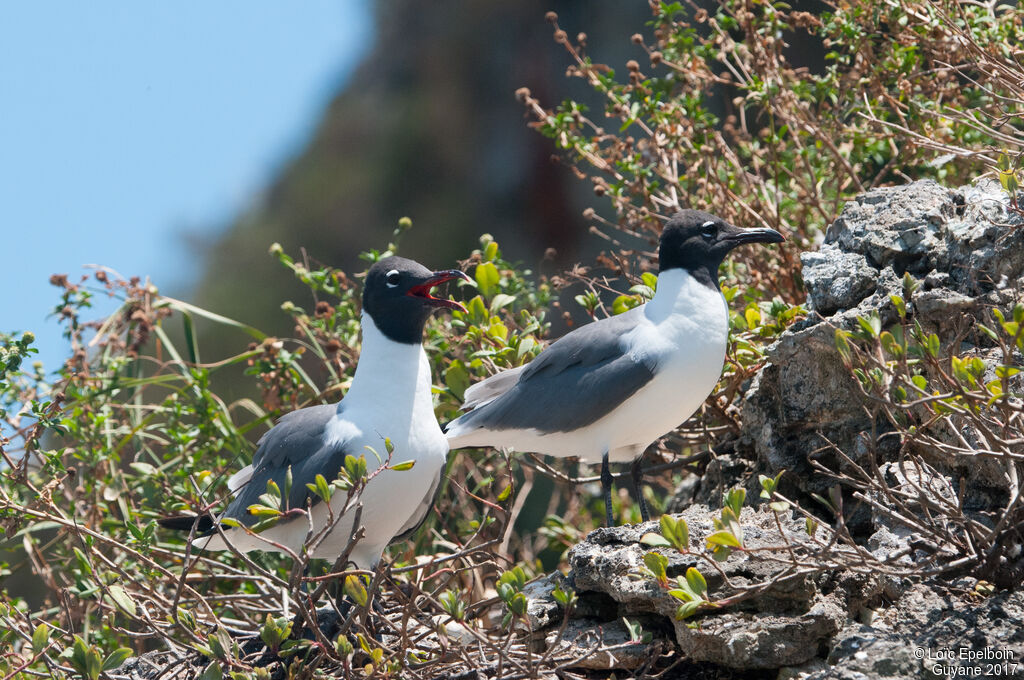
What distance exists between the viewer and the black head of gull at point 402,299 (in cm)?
353

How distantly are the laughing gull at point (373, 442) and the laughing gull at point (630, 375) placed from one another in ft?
1.02

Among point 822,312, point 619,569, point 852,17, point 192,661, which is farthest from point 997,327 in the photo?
point 192,661

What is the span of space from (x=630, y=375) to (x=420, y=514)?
0.87 m

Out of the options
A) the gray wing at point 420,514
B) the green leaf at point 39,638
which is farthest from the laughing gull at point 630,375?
the green leaf at point 39,638

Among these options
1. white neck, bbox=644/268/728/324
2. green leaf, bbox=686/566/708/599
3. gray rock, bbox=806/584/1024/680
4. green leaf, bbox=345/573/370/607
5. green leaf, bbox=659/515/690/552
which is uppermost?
white neck, bbox=644/268/728/324

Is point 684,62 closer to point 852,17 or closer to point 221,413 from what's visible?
point 852,17

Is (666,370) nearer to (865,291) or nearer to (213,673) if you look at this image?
(865,291)

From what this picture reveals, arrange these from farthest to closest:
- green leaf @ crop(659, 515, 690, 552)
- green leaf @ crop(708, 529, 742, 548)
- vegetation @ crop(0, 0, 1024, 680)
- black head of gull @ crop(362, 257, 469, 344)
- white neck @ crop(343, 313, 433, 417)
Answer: vegetation @ crop(0, 0, 1024, 680) → black head of gull @ crop(362, 257, 469, 344) → white neck @ crop(343, 313, 433, 417) → green leaf @ crop(659, 515, 690, 552) → green leaf @ crop(708, 529, 742, 548)

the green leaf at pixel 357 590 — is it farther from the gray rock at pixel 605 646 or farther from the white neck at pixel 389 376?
the white neck at pixel 389 376

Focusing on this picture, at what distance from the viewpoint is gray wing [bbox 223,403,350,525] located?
3.27m

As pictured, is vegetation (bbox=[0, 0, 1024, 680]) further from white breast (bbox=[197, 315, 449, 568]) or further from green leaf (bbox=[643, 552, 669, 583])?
green leaf (bbox=[643, 552, 669, 583])

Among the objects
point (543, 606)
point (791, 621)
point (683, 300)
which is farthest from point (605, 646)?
point (683, 300)

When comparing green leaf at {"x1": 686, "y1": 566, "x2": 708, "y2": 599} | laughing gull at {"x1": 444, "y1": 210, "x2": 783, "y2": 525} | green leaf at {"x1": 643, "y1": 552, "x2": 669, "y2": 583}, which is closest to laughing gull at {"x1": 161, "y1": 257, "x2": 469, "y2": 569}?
laughing gull at {"x1": 444, "y1": 210, "x2": 783, "y2": 525}

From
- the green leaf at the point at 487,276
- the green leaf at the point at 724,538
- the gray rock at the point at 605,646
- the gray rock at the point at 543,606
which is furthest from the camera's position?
the green leaf at the point at 487,276
